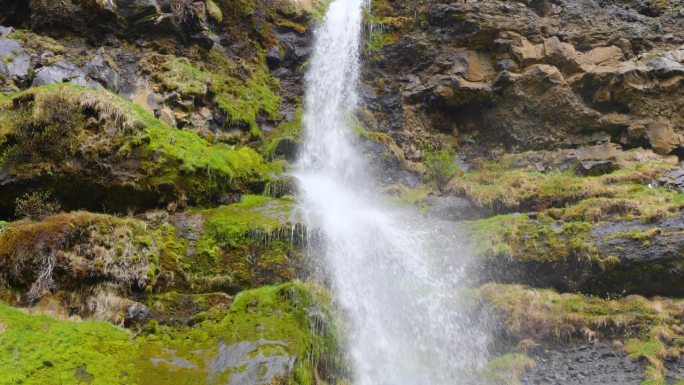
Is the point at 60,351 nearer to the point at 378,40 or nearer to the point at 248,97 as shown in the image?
the point at 248,97

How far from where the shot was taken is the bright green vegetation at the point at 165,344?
5129 millimetres

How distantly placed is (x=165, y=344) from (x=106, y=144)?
5730 millimetres

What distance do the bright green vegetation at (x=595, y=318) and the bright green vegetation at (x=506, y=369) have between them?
0.66 metres

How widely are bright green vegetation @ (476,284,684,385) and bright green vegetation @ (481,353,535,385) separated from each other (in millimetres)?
657

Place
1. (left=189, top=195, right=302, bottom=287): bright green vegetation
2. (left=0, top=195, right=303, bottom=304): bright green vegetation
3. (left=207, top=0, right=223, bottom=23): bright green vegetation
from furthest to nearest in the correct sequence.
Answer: (left=207, top=0, right=223, bottom=23): bright green vegetation → (left=189, top=195, right=302, bottom=287): bright green vegetation → (left=0, top=195, right=303, bottom=304): bright green vegetation

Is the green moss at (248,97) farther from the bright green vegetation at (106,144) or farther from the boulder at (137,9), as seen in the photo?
the bright green vegetation at (106,144)

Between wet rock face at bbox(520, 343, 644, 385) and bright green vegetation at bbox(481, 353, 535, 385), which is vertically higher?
wet rock face at bbox(520, 343, 644, 385)

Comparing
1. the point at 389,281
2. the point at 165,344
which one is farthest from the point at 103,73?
the point at 389,281

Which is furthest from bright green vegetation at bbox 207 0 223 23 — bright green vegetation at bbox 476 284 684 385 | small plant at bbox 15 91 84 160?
bright green vegetation at bbox 476 284 684 385

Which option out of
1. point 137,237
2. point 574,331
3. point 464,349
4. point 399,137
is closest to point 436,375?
point 464,349

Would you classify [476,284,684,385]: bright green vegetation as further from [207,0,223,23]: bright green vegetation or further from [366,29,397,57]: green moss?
[207,0,223,23]: bright green vegetation

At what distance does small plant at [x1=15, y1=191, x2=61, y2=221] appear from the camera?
864cm

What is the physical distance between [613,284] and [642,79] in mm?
9525

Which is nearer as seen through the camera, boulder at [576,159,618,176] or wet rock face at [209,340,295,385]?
wet rock face at [209,340,295,385]
